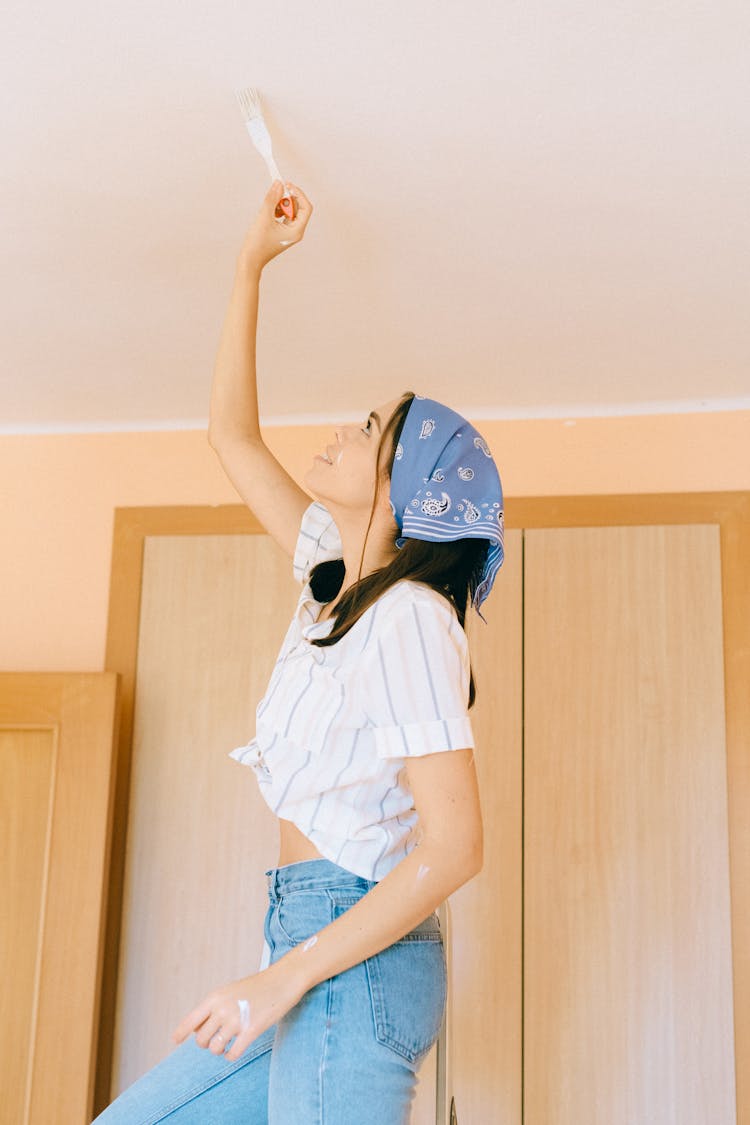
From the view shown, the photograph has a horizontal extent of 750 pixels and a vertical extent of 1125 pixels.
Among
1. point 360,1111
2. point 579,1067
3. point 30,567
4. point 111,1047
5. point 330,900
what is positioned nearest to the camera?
point 360,1111

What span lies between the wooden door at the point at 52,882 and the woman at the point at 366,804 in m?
1.22

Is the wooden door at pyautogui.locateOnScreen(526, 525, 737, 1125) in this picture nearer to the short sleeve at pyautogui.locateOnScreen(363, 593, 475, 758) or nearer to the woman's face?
the woman's face

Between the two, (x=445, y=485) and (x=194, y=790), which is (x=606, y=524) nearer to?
(x=194, y=790)

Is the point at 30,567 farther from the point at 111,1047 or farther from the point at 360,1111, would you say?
the point at 360,1111

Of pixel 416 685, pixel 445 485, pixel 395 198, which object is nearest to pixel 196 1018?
pixel 416 685

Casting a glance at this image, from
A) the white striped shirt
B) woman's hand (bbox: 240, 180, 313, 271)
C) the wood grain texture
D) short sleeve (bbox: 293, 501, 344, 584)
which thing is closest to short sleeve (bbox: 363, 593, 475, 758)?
the white striped shirt

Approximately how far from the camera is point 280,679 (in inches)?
52.1

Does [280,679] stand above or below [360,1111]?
above

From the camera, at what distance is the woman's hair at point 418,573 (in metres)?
1.34

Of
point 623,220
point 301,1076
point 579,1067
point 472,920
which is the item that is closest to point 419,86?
point 623,220

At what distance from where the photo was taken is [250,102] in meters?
1.52

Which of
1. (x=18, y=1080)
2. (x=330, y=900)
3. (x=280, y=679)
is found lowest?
(x=18, y=1080)

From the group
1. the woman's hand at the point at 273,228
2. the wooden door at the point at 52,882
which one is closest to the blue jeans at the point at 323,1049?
the woman's hand at the point at 273,228

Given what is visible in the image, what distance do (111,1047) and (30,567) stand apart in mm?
1155
